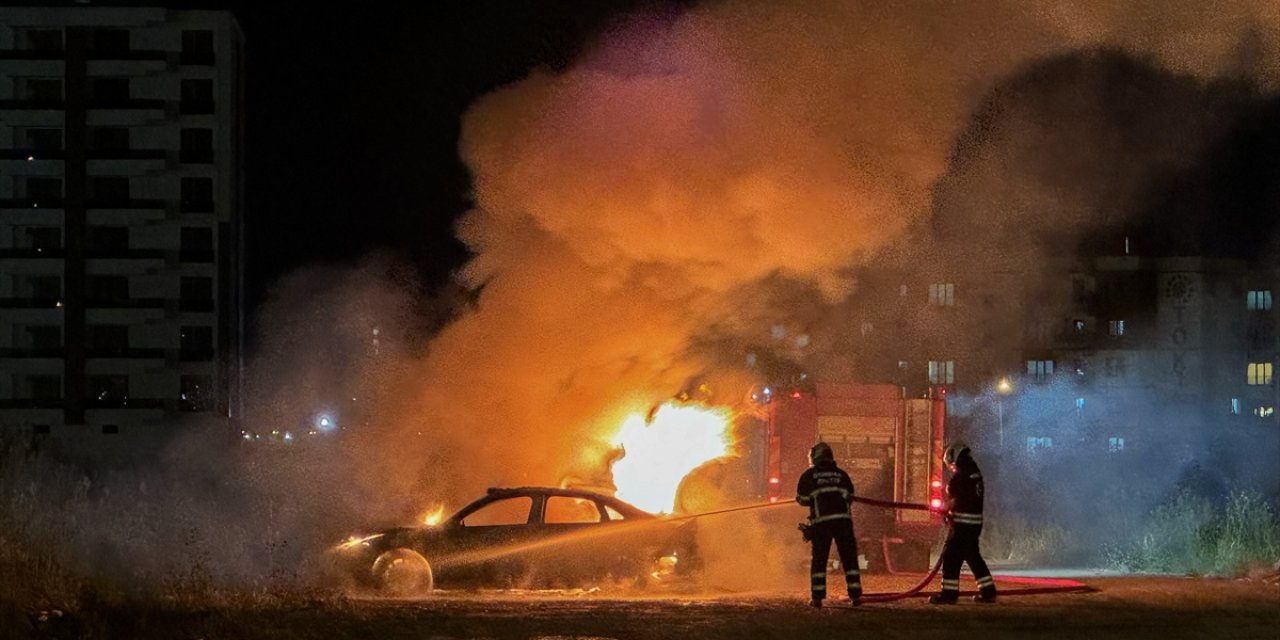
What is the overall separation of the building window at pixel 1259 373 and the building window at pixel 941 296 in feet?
80.6

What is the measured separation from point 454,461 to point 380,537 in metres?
5.73

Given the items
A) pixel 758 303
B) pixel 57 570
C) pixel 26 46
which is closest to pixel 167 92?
pixel 26 46

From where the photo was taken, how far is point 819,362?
99.3 feet

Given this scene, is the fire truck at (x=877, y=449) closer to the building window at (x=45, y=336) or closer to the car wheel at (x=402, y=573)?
the car wheel at (x=402, y=573)

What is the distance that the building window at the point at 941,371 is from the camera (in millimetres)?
46188

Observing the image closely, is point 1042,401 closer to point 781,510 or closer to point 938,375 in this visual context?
point 938,375

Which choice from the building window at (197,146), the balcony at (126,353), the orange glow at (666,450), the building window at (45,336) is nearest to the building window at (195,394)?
the balcony at (126,353)

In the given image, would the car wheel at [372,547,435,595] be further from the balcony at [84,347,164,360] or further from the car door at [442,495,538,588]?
the balcony at [84,347,164,360]

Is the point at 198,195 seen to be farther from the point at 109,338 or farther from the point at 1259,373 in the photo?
the point at 1259,373

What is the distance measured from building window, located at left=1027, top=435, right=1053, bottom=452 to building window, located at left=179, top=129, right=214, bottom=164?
4197cm

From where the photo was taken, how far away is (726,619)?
1320 cm

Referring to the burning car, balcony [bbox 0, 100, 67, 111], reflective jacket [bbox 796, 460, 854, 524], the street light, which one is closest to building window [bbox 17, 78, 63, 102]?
balcony [bbox 0, 100, 67, 111]

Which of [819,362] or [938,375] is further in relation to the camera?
[938,375]

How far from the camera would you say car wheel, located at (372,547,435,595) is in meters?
16.2
